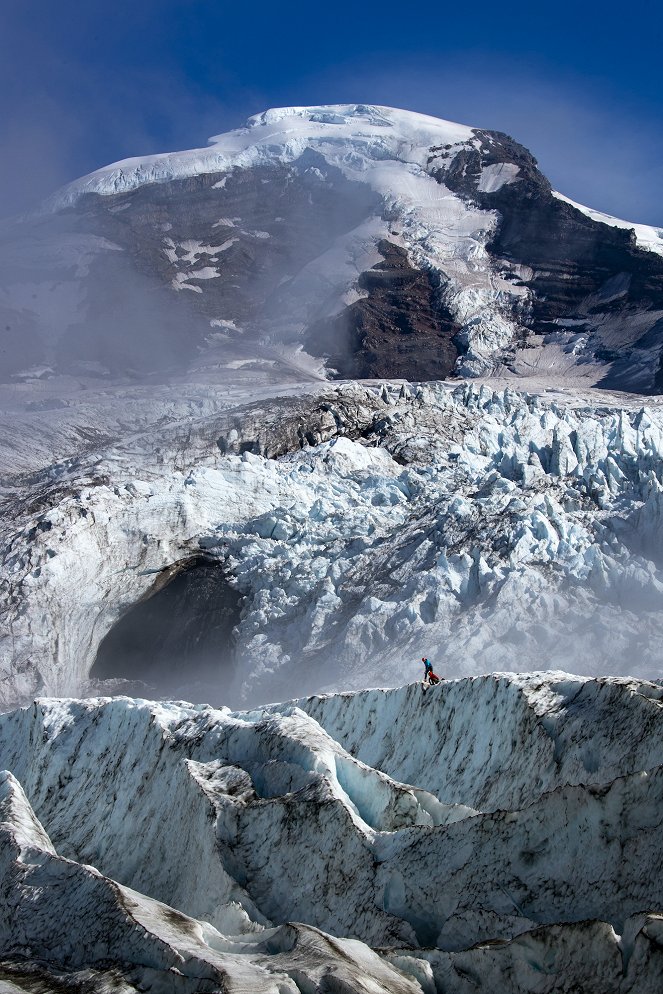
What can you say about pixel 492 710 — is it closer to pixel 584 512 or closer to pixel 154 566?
Result: pixel 584 512

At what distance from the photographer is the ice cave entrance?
5178 cm

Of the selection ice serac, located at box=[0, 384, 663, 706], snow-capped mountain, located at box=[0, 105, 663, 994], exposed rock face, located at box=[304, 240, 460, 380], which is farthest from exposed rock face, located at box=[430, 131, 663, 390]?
ice serac, located at box=[0, 384, 663, 706]

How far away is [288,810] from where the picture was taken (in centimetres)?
1761

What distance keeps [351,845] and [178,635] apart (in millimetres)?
39626

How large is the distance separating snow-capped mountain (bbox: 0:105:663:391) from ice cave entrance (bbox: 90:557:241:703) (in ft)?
206

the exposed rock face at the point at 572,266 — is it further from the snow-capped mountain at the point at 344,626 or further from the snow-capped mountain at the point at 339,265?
the snow-capped mountain at the point at 344,626

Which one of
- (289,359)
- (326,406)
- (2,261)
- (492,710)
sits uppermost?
(2,261)

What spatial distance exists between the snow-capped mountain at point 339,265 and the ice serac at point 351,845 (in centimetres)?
9689

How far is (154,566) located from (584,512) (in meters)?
25.5

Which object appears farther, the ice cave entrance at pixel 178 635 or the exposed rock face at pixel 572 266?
the exposed rock face at pixel 572 266

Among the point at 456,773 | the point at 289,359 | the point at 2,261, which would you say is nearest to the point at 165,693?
the point at 456,773

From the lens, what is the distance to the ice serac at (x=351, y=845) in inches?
500

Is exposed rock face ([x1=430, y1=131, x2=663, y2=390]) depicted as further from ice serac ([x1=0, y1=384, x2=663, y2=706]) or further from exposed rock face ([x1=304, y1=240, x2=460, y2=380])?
ice serac ([x1=0, y1=384, x2=663, y2=706])

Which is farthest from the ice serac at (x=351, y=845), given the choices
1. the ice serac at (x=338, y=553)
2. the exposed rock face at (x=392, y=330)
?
the exposed rock face at (x=392, y=330)
